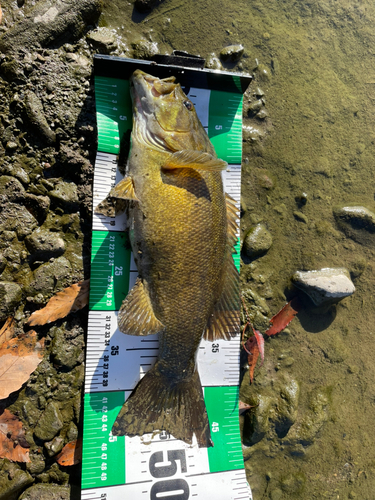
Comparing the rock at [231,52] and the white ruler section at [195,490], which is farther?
the rock at [231,52]

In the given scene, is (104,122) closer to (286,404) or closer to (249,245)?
(249,245)

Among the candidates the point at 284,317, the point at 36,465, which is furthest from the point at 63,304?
the point at 284,317

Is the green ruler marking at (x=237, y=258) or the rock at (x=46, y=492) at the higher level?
the green ruler marking at (x=237, y=258)

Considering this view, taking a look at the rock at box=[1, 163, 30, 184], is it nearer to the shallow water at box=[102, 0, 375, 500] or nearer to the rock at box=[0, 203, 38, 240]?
the rock at box=[0, 203, 38, 240]

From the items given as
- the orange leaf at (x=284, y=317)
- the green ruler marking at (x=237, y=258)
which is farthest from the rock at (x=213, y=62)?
the orange leaf at (x=284, y=317)

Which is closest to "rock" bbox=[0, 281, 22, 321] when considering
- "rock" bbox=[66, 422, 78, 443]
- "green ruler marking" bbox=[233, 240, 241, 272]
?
"rock" bbox=[66, 422, 78, 443]

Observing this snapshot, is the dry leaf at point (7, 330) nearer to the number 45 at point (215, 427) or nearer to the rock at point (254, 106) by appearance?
the number 45 at point (215, 427)
